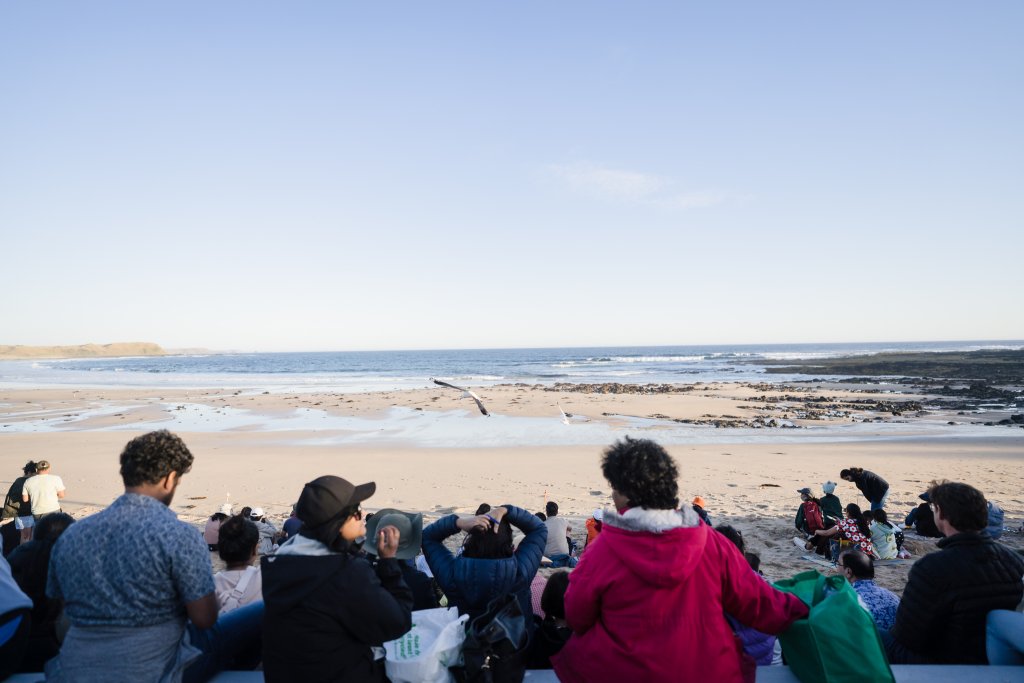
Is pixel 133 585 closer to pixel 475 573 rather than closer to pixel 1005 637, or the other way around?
pixel 475 573

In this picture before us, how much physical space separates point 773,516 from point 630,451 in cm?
789

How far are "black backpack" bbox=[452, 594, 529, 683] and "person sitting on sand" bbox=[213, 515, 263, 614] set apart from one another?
1.37 metres

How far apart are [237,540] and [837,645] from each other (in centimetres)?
314

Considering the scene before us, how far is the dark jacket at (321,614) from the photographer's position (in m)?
2.20

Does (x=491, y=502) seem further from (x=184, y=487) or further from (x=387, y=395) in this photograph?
(x=387, y=395)

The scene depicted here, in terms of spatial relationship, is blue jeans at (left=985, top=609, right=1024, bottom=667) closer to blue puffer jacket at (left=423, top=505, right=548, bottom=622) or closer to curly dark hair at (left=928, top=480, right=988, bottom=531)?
curly dark hair at (left=928, top=480, right=988, bottom=531)

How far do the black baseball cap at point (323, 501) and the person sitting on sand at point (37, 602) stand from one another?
1.68 metres

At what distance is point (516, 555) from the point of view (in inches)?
124

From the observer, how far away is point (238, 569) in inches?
133

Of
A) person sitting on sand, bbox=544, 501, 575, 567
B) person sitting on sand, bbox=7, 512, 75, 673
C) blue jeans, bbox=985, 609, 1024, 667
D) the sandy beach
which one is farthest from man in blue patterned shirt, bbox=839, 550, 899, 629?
person sitting on sand, bbox=7, 512, 75, 673

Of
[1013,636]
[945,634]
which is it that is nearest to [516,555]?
[945,634]

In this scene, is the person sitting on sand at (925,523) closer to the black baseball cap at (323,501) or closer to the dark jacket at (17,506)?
the black baseball cap at (323,501)

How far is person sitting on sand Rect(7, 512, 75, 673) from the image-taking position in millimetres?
3041

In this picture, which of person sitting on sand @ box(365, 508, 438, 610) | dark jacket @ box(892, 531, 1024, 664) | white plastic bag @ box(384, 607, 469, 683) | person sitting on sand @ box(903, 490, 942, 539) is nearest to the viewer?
white plastic bag @ box(384, 607, 469, 683)
